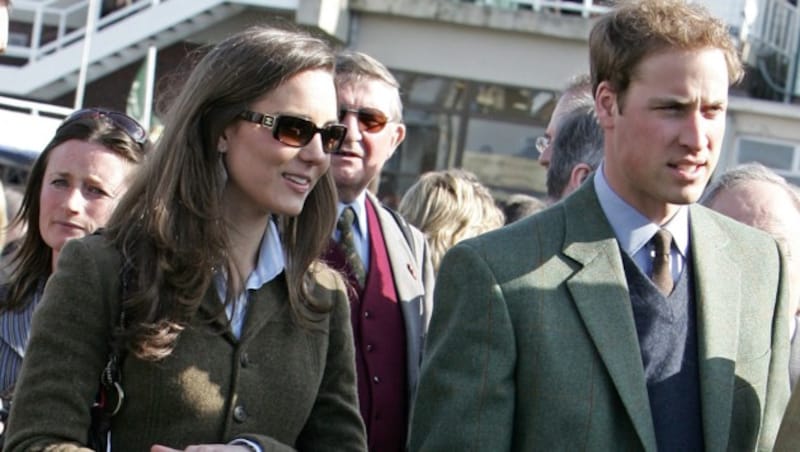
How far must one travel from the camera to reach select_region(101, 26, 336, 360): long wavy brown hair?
10.6 feet

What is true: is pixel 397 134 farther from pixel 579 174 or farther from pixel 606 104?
pixel 606 104

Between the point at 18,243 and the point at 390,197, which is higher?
the point at 18,243

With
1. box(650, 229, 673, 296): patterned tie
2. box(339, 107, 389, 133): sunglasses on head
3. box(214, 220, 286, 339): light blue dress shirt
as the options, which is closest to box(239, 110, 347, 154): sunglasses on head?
box(214, 220, 286, 339): light blue dress shirt

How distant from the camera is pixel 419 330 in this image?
4.92 meters

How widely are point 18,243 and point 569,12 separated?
15185mm

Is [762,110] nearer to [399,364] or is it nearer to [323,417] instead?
[399,364]

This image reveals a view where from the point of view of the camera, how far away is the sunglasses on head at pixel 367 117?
201 inches

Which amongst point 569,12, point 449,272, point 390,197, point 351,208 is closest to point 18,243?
point 351,208

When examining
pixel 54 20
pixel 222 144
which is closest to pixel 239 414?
pixel 222 144

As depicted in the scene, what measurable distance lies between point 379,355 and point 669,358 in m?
1.54

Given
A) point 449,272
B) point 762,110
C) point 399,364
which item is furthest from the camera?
point 762,110

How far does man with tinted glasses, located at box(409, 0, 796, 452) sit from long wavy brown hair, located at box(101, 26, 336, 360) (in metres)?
0.42

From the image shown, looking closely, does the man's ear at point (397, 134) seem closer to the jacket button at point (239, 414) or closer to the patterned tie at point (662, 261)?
the patterned tie at point (662, 261)

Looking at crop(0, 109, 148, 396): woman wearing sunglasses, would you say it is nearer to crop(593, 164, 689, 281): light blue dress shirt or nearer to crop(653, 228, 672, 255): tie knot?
crop(593, 164, 689, 281): light blue dress shirt
